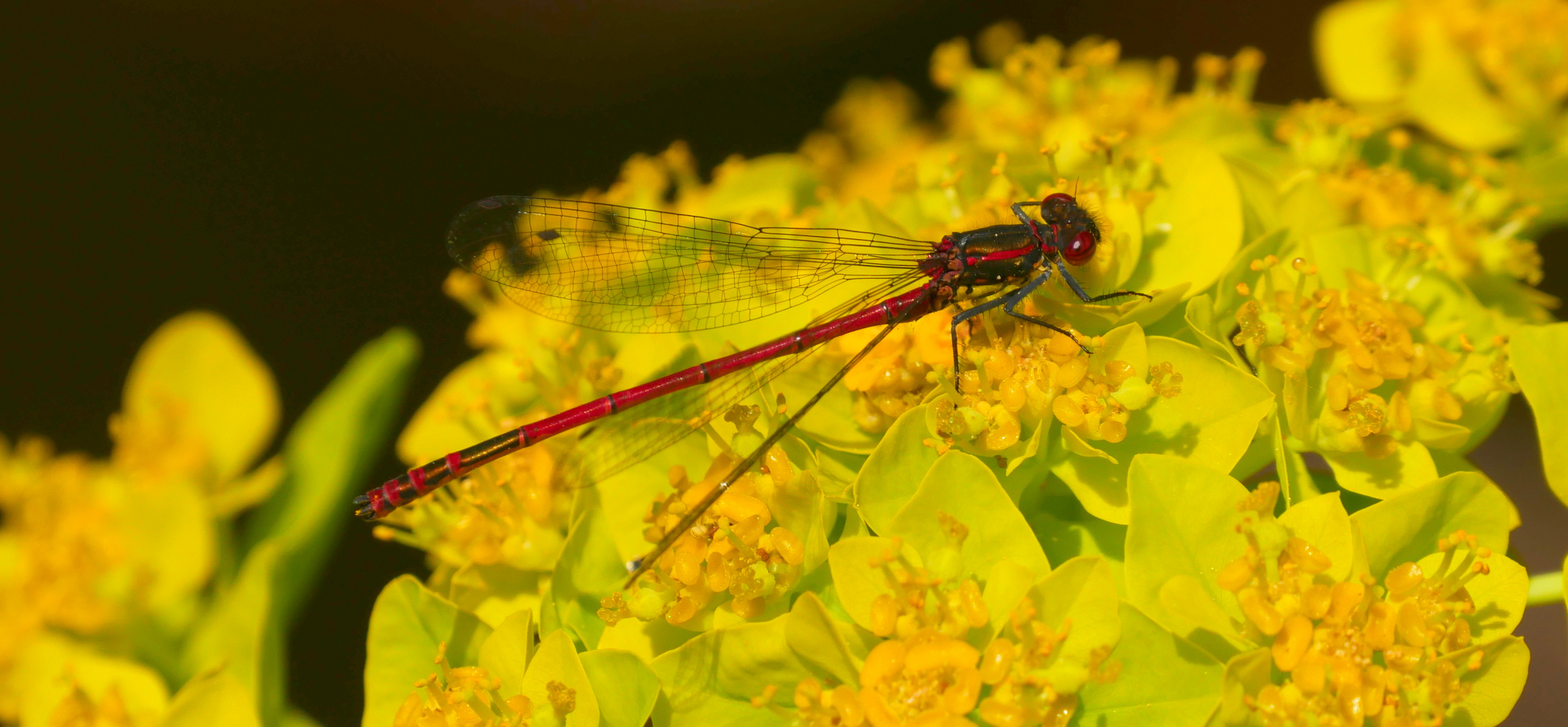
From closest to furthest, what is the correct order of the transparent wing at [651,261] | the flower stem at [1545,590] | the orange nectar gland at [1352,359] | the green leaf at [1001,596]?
the green leaf at [1001,596] → the orange nectar gland at [1352,359] → the flower stem at [1545,590] → the transparent wing at [651,261]

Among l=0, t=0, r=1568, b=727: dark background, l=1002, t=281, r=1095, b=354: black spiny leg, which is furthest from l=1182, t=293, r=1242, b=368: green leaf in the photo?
l=0, t=0, r=1568, b=727: dark background

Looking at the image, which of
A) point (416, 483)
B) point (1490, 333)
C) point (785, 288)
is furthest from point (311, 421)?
point (1490, 333)

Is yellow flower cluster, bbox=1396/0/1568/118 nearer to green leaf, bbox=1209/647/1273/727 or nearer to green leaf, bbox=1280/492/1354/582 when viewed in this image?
green leaf, bbox=1280/492/1354/582

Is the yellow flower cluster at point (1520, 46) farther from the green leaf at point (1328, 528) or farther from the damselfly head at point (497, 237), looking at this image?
the damselfly head at point (497, 237)

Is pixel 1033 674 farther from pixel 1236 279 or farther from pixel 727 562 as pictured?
pixel 1236 279

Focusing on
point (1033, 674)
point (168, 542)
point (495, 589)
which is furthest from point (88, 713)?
point (1033, 674)

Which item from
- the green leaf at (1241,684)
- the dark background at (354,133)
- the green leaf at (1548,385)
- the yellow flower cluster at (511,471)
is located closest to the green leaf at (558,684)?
the yellow flower cluster at (511,471)
